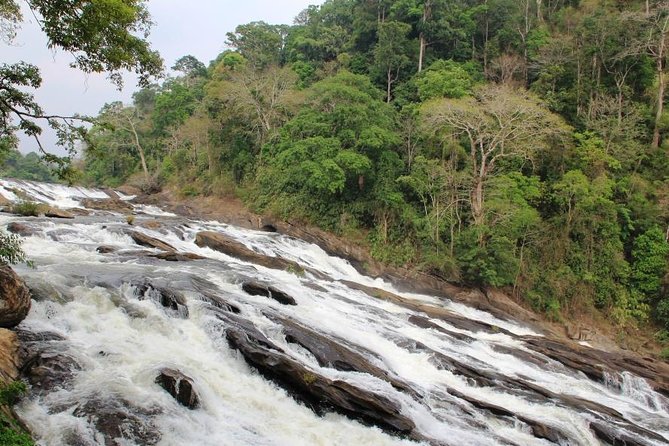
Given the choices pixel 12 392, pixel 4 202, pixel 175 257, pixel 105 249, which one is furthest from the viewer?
pixel 4 202

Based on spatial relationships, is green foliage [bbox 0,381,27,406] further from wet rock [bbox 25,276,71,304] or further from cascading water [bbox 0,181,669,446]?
wet rock [bbox 25,276,71,304]

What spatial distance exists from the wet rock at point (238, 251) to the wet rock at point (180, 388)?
1076 centimetres

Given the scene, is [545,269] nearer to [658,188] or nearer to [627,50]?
[658,188]

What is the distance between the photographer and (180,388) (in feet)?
24.8

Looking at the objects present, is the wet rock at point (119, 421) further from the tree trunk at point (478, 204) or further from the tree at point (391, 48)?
the tree at point (391, 48)

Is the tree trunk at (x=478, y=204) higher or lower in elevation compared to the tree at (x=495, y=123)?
lower

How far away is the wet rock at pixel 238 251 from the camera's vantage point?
18.6 metres

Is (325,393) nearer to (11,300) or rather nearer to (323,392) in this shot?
(323,392)

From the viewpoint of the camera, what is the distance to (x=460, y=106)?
21.2 metres

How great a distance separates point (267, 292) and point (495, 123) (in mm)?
14399

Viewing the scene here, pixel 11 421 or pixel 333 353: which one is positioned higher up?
pixel 11 421

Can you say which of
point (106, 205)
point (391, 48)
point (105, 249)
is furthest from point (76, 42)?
point (391, 48)

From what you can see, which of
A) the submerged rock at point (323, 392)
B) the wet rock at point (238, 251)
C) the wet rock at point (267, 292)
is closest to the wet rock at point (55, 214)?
the wet rock at point (238, 251)

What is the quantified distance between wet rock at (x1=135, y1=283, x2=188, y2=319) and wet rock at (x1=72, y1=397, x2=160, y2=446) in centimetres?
326
